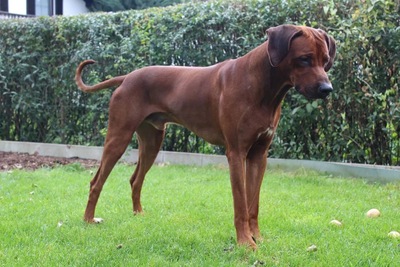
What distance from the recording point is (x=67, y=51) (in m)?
9.87

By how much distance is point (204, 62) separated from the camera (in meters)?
8.35

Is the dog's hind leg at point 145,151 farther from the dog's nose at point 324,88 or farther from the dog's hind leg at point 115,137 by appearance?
the dog's nose at point 324,88

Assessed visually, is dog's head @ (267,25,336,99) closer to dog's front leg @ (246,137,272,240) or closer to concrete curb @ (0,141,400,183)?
dog's front leg @ (246,137,272,240)

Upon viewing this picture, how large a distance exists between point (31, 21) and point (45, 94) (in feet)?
4.73

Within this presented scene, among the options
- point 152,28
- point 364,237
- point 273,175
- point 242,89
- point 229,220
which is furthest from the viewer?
point 152,28

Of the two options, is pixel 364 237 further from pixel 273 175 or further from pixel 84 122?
pixel 84 122

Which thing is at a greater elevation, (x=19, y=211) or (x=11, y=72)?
(x=11, y=72)

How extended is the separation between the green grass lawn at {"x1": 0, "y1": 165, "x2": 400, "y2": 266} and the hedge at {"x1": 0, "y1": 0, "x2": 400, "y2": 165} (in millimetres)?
816

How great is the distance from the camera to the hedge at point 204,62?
700 cm

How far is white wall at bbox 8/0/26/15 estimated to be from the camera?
21500 millimetres

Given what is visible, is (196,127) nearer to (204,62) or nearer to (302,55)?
(302,55)

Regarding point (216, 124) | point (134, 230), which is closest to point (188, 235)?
point (134, 230)

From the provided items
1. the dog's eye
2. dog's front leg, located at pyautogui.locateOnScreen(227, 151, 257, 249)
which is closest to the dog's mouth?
the dog's eye

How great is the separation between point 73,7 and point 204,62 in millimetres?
17021
